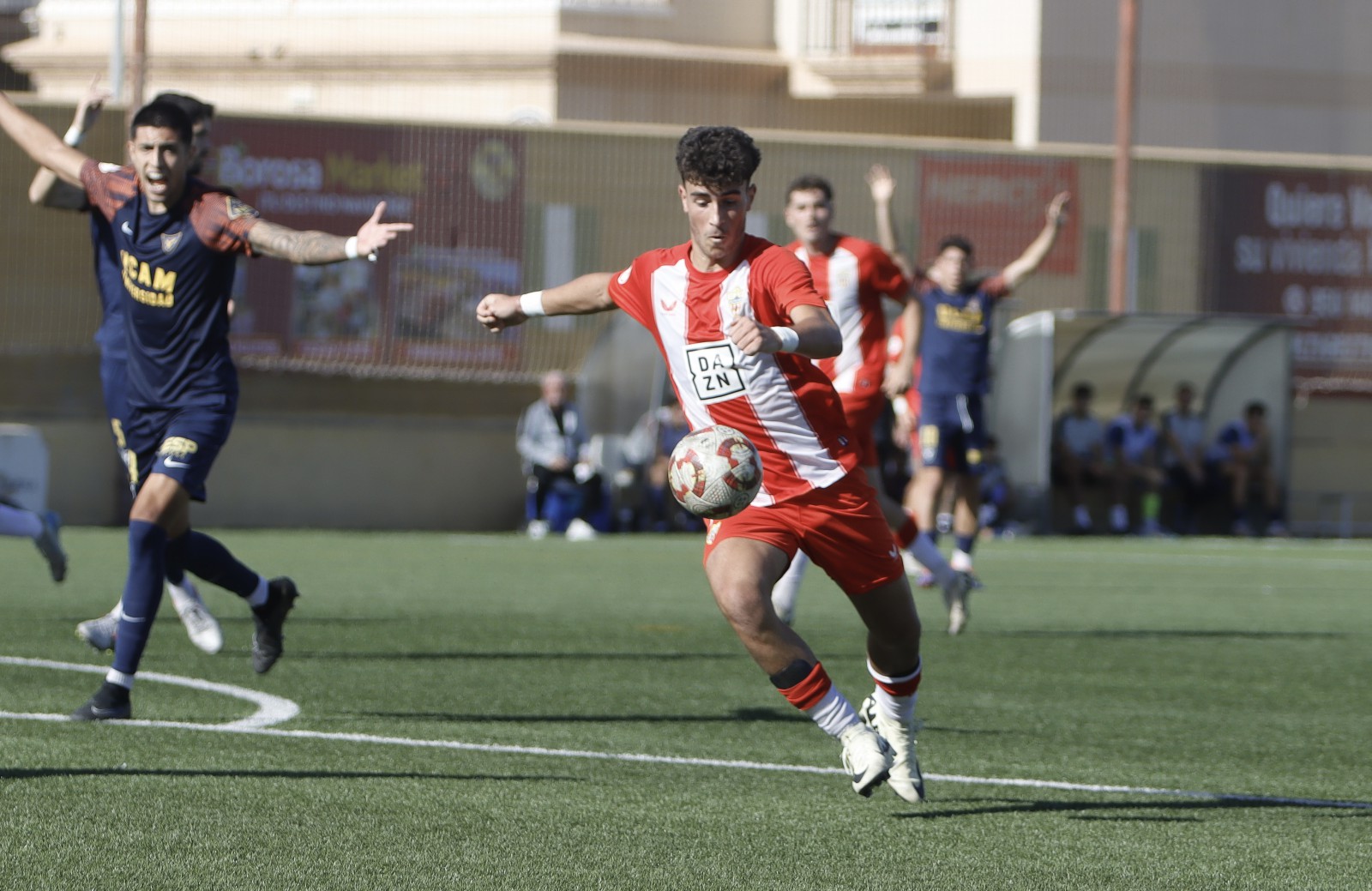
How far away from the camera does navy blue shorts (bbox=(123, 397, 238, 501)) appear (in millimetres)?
6992

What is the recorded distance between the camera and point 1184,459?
2316 cm

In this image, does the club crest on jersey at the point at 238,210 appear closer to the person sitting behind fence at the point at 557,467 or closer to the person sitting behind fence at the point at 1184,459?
the person sitting behind fence at the point at 557,467

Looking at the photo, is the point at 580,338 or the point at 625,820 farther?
the point at 580,338

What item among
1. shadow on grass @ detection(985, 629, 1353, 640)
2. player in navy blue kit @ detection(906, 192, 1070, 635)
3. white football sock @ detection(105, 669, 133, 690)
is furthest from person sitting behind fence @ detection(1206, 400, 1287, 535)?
white football sock @ detection(105, 669, 133, 690)

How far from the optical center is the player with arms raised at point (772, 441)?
542 centimetres

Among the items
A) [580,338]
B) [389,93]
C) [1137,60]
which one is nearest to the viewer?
[580,338]

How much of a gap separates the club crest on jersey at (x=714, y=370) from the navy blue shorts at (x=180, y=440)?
6.84 feet

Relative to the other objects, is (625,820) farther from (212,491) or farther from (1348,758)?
(212,491)

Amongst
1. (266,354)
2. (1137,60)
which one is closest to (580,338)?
(266,354)

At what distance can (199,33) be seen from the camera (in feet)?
86.6

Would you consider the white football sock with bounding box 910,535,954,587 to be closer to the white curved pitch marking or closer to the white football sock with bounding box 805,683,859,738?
the white curved pitch marking

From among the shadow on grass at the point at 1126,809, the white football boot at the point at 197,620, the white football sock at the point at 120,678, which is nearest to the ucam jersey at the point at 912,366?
the white football boot at the point at 197,620

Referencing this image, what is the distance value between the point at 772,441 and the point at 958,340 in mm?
6725

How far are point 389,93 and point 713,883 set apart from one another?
75.5 feet
